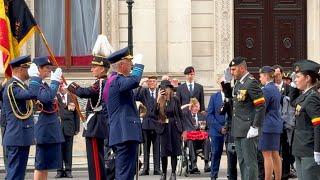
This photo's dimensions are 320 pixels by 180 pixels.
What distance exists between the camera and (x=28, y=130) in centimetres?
1650

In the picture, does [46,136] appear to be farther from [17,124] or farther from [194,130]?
[194,130]

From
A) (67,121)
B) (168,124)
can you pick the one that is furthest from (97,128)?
(67,121)

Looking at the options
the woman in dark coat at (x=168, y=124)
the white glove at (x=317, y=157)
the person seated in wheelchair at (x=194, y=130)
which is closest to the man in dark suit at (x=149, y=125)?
the person seated in wheelchair at (x=194, y=130)

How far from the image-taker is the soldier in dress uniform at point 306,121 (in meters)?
13.8

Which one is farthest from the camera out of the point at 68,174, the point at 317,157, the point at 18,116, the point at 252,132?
the point at 68,174

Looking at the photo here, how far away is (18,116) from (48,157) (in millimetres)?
852

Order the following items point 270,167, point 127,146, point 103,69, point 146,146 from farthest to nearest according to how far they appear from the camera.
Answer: point 146,146, point 270,167, point 103,69, point 127,146

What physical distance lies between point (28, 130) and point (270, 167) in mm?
4510

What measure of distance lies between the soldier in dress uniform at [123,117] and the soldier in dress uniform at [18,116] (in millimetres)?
1161

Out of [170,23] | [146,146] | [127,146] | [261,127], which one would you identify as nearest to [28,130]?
[127,146]

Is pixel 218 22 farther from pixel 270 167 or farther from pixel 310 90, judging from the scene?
pixel 310 90

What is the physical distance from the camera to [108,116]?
54.5ft

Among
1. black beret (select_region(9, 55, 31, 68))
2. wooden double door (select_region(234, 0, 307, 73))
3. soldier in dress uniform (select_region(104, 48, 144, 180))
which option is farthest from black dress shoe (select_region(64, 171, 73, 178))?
wooden double door (select_region(234, 0, 307, 73))

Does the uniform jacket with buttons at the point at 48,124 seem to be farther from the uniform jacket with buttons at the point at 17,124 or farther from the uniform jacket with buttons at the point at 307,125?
the uniform jacket with buttons at the point at 307,125
